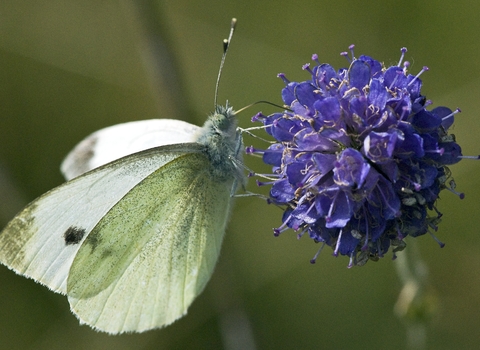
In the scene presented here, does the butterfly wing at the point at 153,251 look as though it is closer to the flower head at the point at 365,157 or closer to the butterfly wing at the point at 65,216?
the butterfly wing at the point at 65,216

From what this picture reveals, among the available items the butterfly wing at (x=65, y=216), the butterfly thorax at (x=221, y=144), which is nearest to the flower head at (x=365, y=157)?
the butterfly thorax at (x=221, y=144)

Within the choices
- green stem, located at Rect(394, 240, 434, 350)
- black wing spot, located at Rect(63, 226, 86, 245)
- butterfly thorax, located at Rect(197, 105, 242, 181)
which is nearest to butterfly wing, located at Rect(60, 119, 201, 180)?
butterfly thorax, located at Rect(197, 105, 242, 181)

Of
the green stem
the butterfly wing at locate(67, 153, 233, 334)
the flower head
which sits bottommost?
the green stem

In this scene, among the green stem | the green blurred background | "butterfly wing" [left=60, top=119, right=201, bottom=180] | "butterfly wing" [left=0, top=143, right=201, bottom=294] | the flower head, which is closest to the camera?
the flower head

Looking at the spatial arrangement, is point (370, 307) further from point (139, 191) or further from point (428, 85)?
point (139, 191)

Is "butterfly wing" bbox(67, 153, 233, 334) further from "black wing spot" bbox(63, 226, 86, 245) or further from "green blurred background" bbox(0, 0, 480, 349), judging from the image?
"green blurred background" bbox(0, 0, 480, 349)

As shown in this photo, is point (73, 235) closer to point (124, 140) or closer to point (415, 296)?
point (124, 140)

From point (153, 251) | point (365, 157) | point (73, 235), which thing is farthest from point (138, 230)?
point (365, 157)

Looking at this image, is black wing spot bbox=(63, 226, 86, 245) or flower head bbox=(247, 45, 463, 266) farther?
black wing spot bbox=(63, 226, 86, 245)

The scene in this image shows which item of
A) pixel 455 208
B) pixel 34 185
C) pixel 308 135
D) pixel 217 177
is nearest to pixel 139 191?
pixel 217 177
